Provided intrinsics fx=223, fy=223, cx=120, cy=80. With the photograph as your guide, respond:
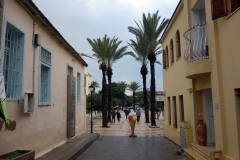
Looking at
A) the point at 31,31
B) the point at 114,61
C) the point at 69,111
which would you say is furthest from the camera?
the point at 114,61

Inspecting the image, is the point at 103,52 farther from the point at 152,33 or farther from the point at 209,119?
the point at 209,119

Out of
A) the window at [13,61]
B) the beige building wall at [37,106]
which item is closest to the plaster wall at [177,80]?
the beige building wall at [37,106]

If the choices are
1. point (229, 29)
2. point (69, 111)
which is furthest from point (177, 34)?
point (69, 111)

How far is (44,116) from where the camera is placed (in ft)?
26.6

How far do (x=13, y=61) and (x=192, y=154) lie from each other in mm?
6513

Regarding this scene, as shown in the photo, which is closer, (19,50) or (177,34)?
(19,50)

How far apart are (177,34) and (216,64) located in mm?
5323

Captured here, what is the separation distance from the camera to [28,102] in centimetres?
666

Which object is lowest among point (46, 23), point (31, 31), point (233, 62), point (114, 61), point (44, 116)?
point (44, 116)

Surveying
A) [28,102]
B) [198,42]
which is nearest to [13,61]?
[28,102]

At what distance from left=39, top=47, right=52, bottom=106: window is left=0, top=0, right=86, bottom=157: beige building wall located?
0.81 ft

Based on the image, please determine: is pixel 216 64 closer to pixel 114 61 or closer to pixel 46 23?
pixel 46 23

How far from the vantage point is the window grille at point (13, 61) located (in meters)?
5.87

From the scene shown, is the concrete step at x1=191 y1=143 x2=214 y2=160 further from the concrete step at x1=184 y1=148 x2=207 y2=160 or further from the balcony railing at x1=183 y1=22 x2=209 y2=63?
the balcony railing at x1=183 y1=22 x2=209 y2=63
